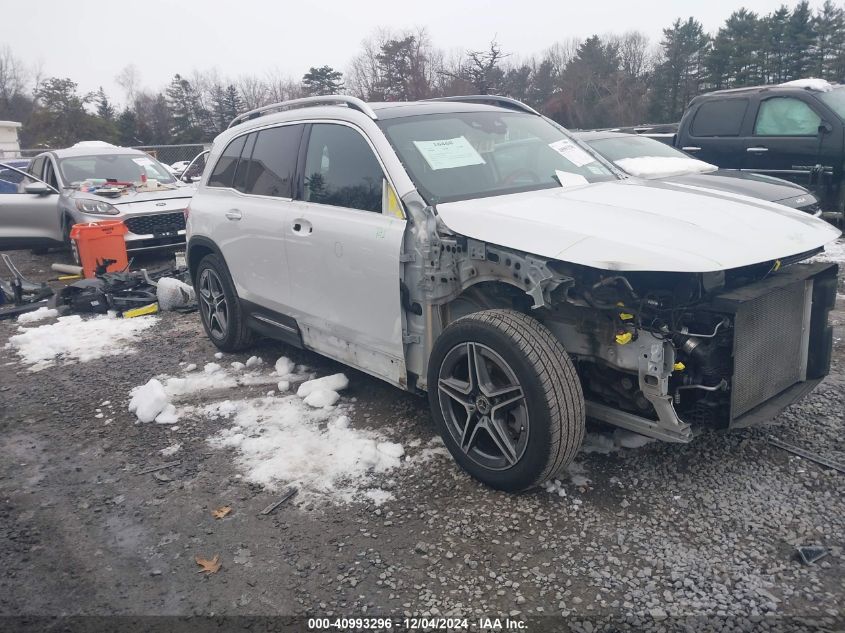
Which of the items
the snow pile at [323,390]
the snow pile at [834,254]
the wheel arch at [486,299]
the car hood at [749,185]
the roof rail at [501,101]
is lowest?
the snow pile at [323,390]

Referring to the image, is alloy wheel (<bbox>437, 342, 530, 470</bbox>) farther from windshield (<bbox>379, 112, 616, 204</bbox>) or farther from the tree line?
the tree line

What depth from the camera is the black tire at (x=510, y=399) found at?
301 centimetres

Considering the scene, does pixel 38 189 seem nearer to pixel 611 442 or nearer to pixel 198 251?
pixel 198 251

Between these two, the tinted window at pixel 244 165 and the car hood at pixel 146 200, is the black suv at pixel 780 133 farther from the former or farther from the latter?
the car hood at pixel 146 200

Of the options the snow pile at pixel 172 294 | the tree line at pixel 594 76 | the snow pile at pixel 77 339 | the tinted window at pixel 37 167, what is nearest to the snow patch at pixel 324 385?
the snow pile at pixel 77 339

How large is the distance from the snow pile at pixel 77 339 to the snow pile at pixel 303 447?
2246mm

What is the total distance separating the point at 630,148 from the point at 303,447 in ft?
21.3

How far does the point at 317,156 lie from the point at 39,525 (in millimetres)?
2648

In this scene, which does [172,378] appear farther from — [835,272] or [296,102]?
[835,272]

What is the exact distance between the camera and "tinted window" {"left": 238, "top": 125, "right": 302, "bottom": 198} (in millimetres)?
4613

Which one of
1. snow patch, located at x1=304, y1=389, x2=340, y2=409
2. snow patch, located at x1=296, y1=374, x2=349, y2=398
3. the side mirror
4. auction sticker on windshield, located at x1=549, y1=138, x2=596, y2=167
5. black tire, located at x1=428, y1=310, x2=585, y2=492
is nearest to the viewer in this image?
black tire, located at x1=428, y1=310, x2=585, y2=492

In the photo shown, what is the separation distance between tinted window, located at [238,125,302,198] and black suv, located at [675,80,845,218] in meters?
6.98

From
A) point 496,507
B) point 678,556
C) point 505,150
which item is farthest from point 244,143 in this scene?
point 678,556

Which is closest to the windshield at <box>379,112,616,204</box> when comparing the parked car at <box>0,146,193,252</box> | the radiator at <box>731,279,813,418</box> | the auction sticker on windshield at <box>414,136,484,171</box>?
the auction sticker on windshield at <box>414,136,484,171</box>
